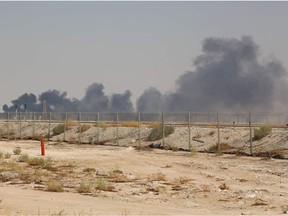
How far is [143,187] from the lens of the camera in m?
20.2

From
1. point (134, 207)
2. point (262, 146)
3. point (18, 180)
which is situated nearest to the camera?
point (134, 207)

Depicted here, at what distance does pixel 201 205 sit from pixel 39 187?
6271 mm

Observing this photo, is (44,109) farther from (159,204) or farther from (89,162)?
(159,204)

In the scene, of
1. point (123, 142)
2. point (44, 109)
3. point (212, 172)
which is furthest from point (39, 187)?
point (44, 109)

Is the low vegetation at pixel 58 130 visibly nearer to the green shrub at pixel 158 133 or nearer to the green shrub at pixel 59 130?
the green shrub at pixel 59 130

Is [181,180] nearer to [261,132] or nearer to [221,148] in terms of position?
[221,148]

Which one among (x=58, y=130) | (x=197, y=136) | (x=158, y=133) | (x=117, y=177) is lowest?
(x=117, y=177)

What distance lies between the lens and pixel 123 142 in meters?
48.9

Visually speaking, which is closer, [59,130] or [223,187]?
[223,187]

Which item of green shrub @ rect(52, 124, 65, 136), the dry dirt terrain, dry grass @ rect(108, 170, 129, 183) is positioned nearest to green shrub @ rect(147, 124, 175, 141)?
green shrub @ rect(52, 124, 65, 136)

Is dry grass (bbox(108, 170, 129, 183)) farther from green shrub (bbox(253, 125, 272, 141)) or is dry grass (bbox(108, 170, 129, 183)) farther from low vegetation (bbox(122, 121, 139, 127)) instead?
low vegetation (bbox(122, 121, 139, 127))

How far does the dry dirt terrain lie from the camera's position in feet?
50.5

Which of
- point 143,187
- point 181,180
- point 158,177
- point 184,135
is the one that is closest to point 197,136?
point 184,135

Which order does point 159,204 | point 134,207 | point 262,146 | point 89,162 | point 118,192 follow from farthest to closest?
point 262,146 < point 89,162 < point 118,192 < point 159,204 < point 134,207
